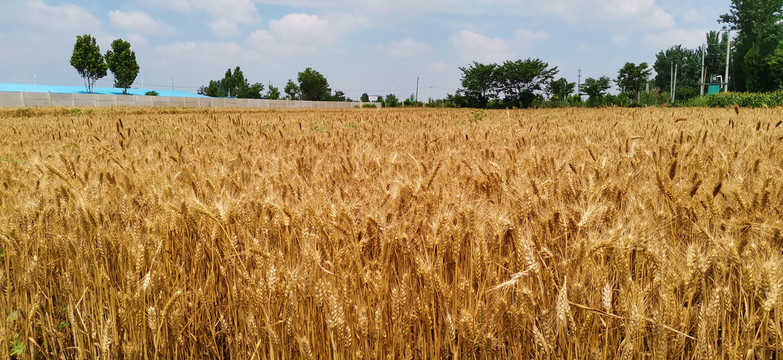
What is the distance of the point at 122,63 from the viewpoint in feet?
252

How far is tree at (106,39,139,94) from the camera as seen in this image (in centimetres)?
7656

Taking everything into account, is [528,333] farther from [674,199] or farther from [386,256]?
[674,199]

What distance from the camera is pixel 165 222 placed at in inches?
75.4

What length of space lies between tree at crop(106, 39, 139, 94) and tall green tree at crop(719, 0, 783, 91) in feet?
318

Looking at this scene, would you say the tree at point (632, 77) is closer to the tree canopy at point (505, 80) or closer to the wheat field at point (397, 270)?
the tree canopy at point (505, 80)

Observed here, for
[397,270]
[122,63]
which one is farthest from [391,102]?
[397,270]

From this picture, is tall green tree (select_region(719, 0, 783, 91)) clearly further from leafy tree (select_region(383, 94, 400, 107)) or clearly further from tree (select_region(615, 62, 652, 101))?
leafy tree (select_region(383, 94, 400, 107))

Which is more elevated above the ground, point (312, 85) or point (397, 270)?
point (312, 85)

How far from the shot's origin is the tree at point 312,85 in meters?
95.3

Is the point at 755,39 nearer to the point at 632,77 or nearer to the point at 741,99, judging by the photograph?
the point at 632,77

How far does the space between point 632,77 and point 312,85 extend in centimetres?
6071

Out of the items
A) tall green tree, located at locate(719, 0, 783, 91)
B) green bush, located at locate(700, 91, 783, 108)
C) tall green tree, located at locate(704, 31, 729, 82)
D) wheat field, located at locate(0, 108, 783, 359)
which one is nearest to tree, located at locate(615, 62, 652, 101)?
tall green tree, located at locate(719, 0, 783, 91)

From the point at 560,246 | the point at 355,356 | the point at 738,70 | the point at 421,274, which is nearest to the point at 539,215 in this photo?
the point at 560,246

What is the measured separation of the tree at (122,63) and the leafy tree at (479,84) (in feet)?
A: 186
